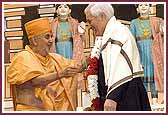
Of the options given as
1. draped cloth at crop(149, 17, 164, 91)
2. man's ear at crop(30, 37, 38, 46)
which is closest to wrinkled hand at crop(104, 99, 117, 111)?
draped cloth at crop(149, 17, 164, 91)

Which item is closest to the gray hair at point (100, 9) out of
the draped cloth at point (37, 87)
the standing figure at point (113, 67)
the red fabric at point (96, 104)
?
the standing figure at point (113, 67)

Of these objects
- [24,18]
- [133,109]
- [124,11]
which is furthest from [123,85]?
[24,18]

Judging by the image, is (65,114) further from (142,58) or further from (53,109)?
(142,58)

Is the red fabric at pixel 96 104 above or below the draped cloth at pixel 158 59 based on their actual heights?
below

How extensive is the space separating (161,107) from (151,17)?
1.90 feet

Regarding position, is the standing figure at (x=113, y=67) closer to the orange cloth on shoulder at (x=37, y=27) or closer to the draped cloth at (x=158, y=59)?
the draped cloth at (x=158, y=59)

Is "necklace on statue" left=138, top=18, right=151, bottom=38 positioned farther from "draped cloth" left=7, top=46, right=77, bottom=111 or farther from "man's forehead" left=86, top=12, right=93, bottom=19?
"draped cloth" left=7, top=46, right=77, bottom=111

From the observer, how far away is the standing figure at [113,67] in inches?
174

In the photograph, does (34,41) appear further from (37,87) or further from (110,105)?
(110,105)

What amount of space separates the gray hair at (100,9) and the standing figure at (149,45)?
15 centimetres

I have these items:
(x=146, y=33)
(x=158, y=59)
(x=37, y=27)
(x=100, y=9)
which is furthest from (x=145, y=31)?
(x=37, y=27)

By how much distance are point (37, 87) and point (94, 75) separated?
377 mm

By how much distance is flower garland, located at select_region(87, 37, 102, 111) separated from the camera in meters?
4.46

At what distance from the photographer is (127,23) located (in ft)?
14.7
